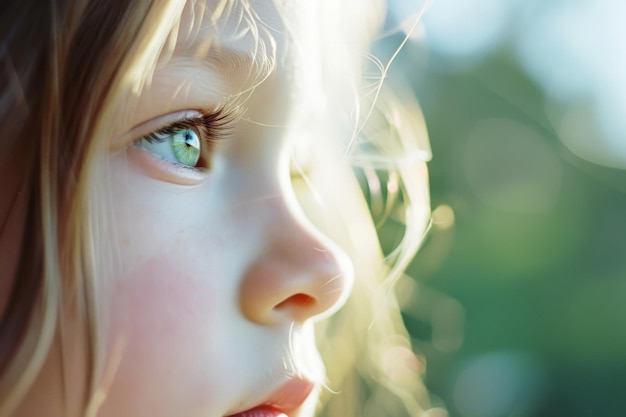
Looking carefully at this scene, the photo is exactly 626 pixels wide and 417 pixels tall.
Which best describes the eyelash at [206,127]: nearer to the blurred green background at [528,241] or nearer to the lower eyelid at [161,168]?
the lower eyelid at [161,168]

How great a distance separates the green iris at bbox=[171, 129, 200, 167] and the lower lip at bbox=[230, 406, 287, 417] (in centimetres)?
20

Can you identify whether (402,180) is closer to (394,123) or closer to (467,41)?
(394,123)

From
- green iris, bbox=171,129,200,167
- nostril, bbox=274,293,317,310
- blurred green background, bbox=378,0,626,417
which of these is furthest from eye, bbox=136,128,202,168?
blurred green background, bbox=378,0,626,417

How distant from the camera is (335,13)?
0.84 m

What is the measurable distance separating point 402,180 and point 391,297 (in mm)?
194

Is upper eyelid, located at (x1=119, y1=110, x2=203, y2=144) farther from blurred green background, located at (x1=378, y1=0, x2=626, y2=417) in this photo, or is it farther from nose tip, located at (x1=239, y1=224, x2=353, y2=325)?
blurred green background, located at (x1=378, y1=0, x2=626, y2=417)

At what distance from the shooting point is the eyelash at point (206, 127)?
69 cm

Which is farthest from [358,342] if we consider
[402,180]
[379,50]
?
[379,50]

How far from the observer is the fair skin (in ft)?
2.08

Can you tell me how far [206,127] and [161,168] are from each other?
56mm

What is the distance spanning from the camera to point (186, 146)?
2.34 ft

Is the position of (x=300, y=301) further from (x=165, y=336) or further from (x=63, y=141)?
(x=63, y=141)

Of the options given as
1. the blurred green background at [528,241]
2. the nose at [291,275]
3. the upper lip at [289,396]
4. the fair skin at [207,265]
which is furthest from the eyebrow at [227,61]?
the blurred green background at [528,241]

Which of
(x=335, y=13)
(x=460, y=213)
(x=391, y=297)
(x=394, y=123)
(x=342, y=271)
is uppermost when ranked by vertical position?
(x=335, y=13)
